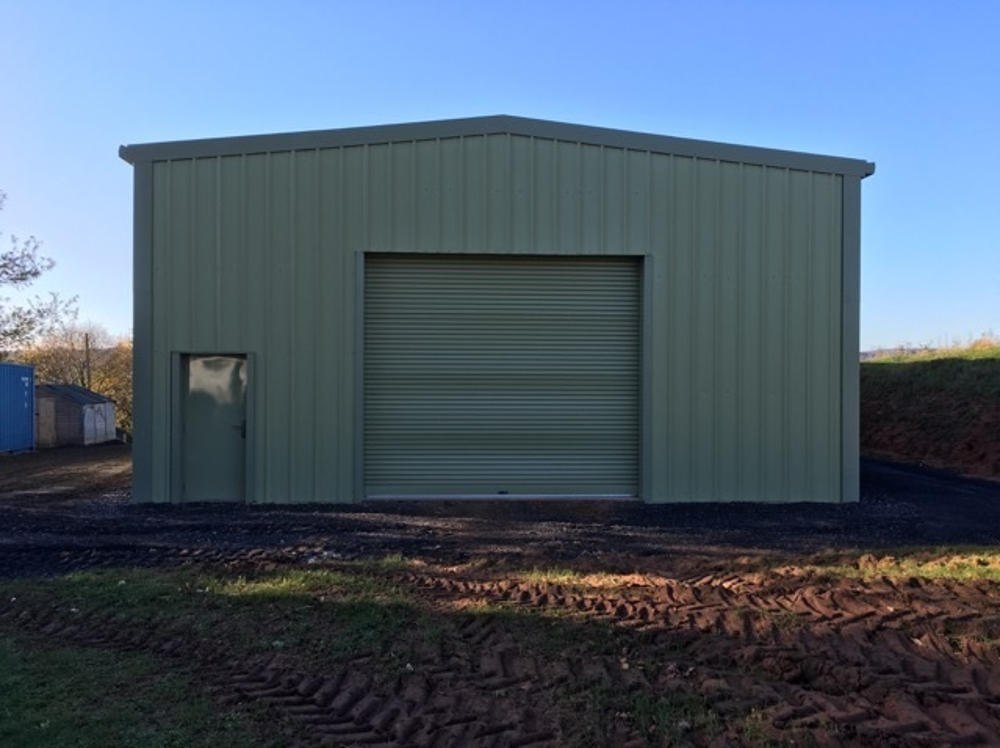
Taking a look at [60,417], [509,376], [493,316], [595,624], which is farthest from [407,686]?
[60,417]

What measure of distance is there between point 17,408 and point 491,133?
2144 centimetres

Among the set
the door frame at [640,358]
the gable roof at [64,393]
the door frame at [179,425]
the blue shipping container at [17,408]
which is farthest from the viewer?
the gable roof at [64,393]

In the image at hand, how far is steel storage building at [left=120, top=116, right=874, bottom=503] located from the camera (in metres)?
12.2

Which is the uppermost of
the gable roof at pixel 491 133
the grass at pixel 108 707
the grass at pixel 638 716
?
the gable roof at pixel 491 133

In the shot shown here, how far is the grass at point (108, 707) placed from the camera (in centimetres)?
427

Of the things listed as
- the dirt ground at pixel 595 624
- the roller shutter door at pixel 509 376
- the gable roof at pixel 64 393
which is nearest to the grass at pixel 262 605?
the dirt ground at pixel 595 624

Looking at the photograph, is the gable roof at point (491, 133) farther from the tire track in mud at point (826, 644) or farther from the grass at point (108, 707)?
the grass at point (108, 707)

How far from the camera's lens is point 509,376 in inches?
505

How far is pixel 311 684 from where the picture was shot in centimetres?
498

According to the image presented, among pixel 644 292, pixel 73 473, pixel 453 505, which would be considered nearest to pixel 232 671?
pixel 453 505

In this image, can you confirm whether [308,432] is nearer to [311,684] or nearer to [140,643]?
[140,643]

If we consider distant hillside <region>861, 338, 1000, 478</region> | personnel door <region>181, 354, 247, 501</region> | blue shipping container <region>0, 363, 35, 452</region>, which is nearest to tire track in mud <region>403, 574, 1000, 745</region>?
personnel door <region>181, 354, 247, 501</region>

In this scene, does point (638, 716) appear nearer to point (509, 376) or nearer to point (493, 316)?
point (509, 376)

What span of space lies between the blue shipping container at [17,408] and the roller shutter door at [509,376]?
1858 centimetres
